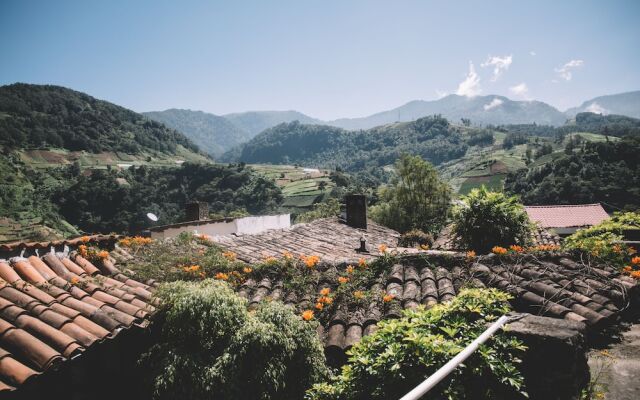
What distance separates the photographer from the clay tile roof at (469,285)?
4.55 m

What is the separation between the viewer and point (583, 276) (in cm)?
532

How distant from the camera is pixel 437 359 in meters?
2.72

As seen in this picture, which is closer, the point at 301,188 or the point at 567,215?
the point at 567,215

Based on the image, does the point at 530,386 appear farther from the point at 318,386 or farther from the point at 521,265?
the point at 521,265

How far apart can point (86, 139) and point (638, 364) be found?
163 metres

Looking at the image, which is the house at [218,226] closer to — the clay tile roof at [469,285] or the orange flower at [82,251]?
the orange flower at [82,251]

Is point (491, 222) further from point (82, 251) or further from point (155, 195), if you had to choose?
point (155, 195)

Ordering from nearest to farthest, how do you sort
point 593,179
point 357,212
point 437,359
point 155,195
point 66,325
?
point 437,359 → point 66,325 → point 357,212 → point 593,179 → point 155,195

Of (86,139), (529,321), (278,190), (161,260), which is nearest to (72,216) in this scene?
(278,190)

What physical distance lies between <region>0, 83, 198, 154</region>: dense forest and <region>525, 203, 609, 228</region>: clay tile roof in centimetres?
14263

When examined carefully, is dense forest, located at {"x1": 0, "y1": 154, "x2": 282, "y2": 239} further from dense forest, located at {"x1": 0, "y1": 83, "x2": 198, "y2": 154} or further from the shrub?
the shrub

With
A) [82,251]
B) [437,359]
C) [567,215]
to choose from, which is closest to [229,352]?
[437,359]

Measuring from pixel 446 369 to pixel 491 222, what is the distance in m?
9.14

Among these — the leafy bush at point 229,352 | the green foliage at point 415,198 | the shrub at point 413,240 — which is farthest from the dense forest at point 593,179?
the leafy bush at point 229,352
